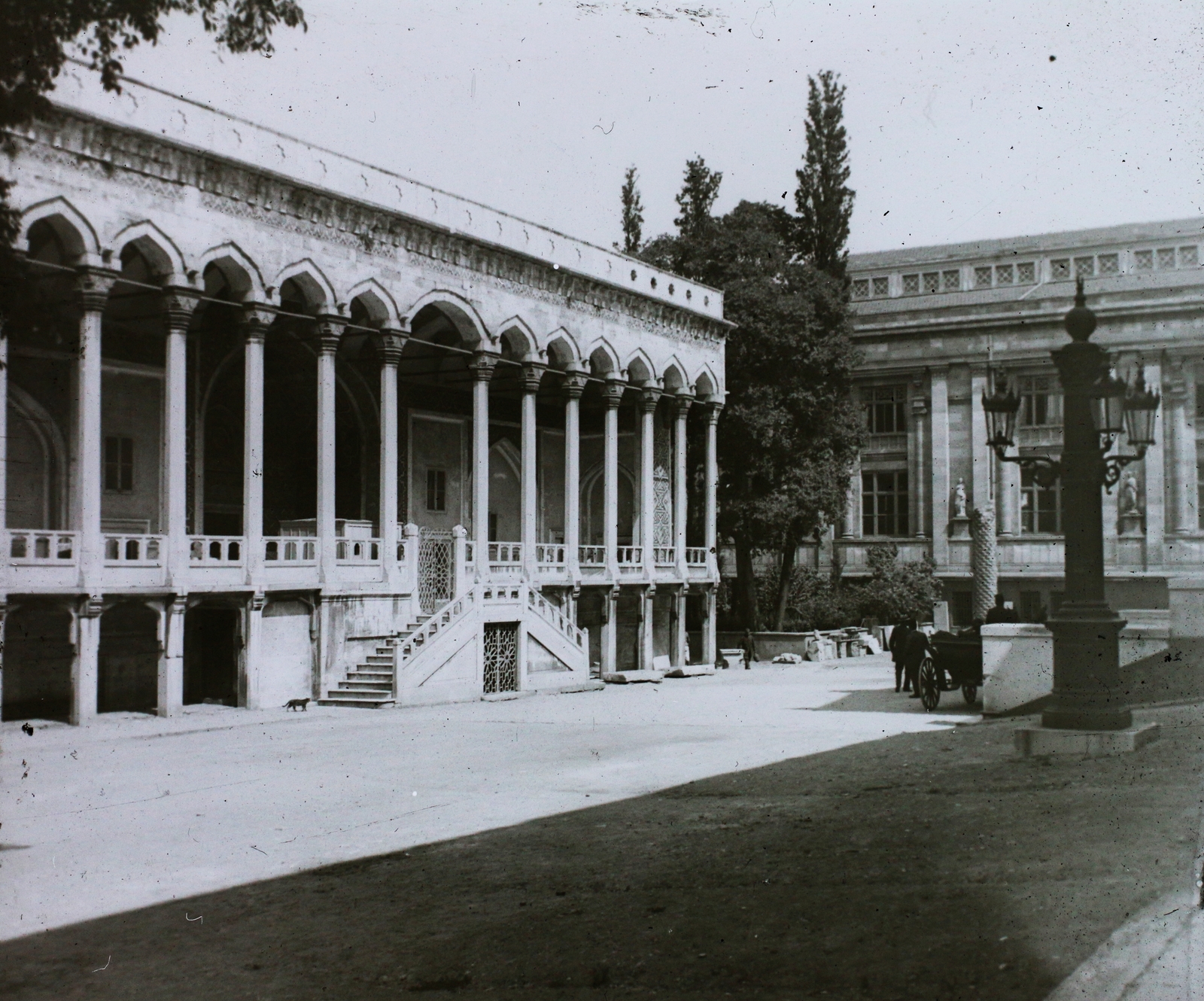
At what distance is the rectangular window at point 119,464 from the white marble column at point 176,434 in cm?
348

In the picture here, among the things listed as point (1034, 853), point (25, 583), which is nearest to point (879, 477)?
point (25, 583)

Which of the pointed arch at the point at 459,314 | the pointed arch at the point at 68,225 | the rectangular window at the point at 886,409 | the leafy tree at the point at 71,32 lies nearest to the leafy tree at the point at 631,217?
the rectangular window at the point at 886,409

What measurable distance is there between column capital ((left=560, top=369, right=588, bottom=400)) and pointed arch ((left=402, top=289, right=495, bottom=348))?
10.2 feet

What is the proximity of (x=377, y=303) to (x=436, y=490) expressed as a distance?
8.08m

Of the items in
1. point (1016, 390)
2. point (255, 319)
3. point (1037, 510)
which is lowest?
point (1037, 510)

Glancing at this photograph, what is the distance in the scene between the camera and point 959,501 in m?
45.2

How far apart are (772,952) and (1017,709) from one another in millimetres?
11970

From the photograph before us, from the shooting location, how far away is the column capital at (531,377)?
27.5 meters

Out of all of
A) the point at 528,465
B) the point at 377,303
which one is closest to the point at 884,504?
the point at 528,465

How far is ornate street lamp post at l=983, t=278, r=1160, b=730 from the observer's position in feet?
36.8

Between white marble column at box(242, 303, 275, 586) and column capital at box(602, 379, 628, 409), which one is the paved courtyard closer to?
white marble column at box(242, 303, 275, 586)

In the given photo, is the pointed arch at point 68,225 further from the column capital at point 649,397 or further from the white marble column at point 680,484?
the white marble column at point 680,484

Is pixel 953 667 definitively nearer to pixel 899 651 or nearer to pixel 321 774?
pixel 899 651

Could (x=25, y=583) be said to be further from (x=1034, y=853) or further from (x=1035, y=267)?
(x=1035, y=267)
